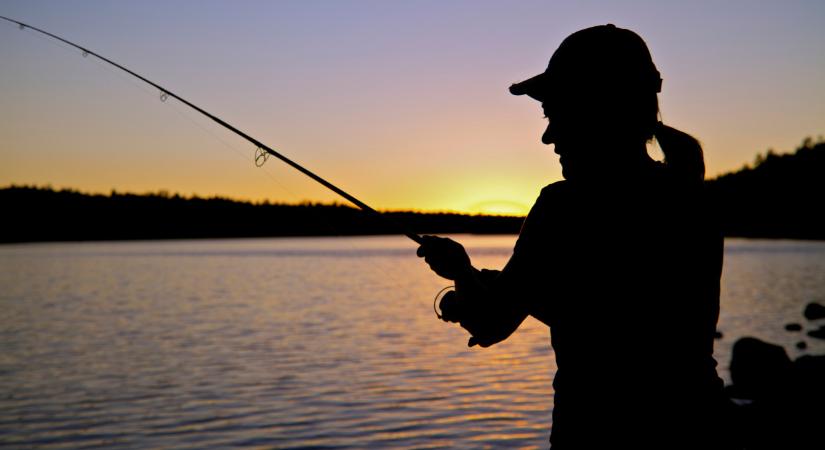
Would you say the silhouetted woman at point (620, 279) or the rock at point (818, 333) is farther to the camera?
the rock at point (818, 333)

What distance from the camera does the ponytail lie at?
8.01ft

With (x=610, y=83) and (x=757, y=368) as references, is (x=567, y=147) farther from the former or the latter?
(x=757, y=368)

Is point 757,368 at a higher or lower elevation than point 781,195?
lower

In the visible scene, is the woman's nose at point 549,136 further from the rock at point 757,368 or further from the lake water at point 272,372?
the rock at point 757,368

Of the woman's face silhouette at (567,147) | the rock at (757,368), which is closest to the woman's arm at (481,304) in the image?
the woman's face silhouette at (567,147)

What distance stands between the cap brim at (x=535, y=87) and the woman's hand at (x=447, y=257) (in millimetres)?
508

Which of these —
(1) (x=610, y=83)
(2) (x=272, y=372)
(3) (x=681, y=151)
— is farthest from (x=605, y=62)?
(2) (x=272, y=372)

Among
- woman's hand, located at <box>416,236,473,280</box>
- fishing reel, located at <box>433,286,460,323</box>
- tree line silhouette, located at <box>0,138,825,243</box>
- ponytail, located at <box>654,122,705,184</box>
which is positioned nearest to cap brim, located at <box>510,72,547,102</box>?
ponytail, located at <box>654,122,705,184</box>

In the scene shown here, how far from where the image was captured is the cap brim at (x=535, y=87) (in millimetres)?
2469

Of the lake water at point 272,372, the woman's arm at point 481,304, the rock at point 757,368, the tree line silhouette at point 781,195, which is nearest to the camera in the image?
the woman's arm at point 481,304

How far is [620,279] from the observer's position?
7.42ft

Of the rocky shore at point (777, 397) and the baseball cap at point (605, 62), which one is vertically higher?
the baseball cap at point (605, 62)

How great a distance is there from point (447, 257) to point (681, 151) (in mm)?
767

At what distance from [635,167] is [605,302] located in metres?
0.37
